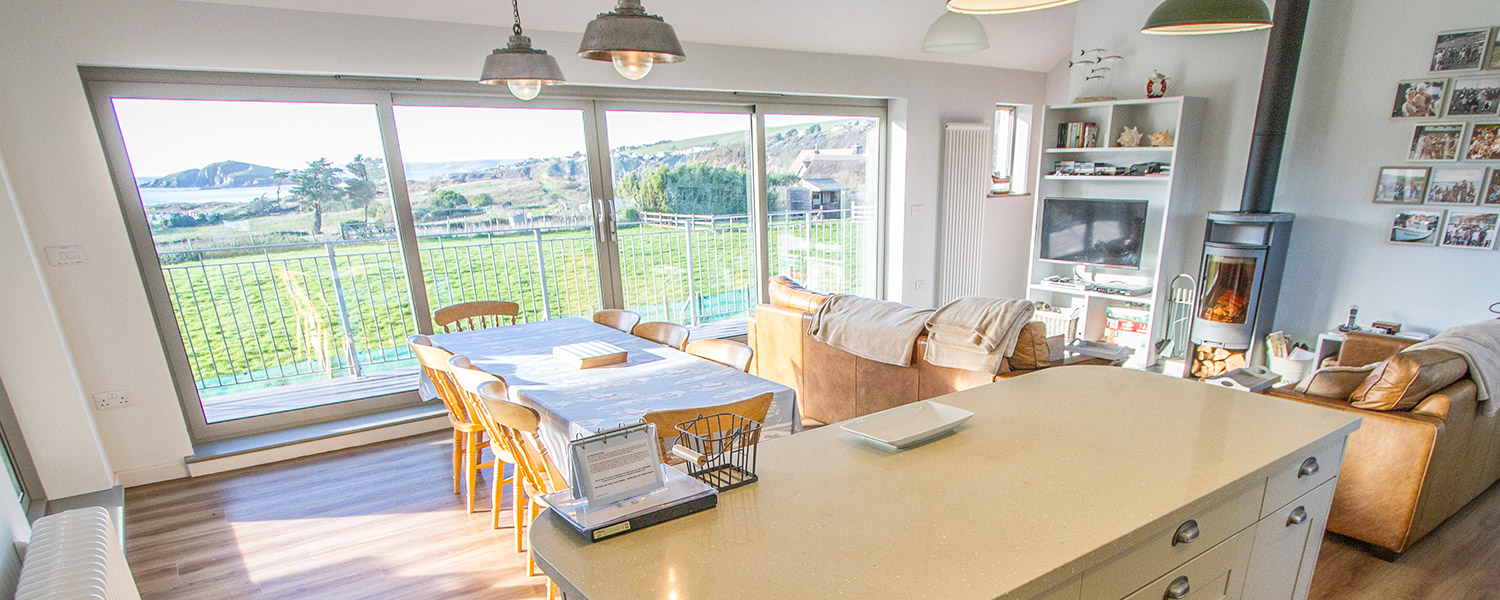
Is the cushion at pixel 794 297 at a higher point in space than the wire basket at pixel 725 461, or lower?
lower

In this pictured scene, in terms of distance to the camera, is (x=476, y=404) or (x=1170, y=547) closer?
(x=1170, y=547)

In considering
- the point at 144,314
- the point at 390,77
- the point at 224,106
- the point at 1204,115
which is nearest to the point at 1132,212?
the point at 1204,115

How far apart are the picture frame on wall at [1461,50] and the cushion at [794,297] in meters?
3.73

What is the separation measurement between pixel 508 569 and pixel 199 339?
2.58 m

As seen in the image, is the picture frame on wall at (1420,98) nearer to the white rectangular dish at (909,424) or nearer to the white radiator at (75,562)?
the white rectangular dish at (909,424)

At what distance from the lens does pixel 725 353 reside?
110 inches

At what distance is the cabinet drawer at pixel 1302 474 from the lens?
150 centimetres

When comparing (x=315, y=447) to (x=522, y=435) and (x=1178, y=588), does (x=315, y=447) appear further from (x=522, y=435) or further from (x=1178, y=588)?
(x=1178, y=588)

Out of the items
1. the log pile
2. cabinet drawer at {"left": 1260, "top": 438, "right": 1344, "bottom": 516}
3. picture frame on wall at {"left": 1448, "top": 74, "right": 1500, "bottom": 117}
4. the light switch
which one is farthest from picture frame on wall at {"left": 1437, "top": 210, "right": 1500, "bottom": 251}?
the light switch

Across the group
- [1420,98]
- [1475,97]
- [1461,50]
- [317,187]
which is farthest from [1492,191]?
[317,187]

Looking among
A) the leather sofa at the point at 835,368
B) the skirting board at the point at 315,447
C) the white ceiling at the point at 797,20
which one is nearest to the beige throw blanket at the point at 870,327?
the leather sofa at the point at 835,368

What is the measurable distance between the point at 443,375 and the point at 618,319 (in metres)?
1.04

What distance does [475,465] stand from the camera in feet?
9.61

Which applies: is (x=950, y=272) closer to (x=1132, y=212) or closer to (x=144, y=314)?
(x=1132, y=212)
